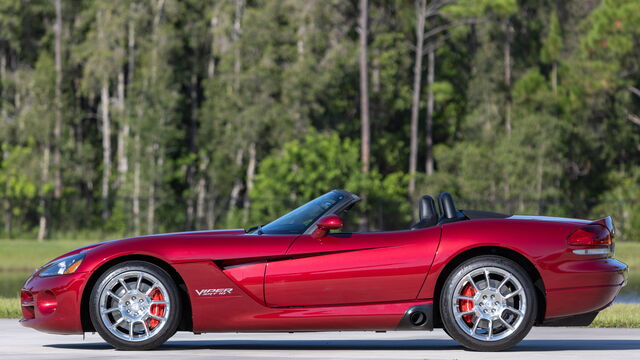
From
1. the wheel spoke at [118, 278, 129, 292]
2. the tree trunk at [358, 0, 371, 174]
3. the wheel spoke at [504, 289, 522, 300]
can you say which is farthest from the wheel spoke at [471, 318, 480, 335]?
the tree trunk at [358, 0, 371, 174]

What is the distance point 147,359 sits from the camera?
24.8 ft

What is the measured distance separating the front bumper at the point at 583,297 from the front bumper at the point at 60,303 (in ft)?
11.0

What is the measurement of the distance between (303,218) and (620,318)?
14.9 feet

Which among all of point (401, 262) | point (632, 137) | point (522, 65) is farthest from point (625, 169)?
point (401, 262)

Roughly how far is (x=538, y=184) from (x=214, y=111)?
1620 cm

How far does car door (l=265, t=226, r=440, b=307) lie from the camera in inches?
314

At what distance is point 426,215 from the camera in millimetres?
8367

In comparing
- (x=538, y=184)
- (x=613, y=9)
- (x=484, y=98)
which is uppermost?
(x=613, y=9)

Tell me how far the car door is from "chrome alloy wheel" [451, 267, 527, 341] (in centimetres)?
34

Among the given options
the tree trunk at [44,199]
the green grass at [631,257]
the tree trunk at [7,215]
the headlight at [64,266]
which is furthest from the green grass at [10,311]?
the tree trunk at [7,215]

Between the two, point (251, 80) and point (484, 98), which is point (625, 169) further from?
point (251, 80)

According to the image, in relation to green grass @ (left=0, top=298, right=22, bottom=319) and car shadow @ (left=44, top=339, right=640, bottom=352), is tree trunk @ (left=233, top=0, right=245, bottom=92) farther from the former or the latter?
car shadow @ (left=44, top=339, right=640, bottom=352)

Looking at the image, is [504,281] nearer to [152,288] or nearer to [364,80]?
[152,288]

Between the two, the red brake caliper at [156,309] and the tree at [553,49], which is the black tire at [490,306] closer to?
the red brake caliper at [156,309]
